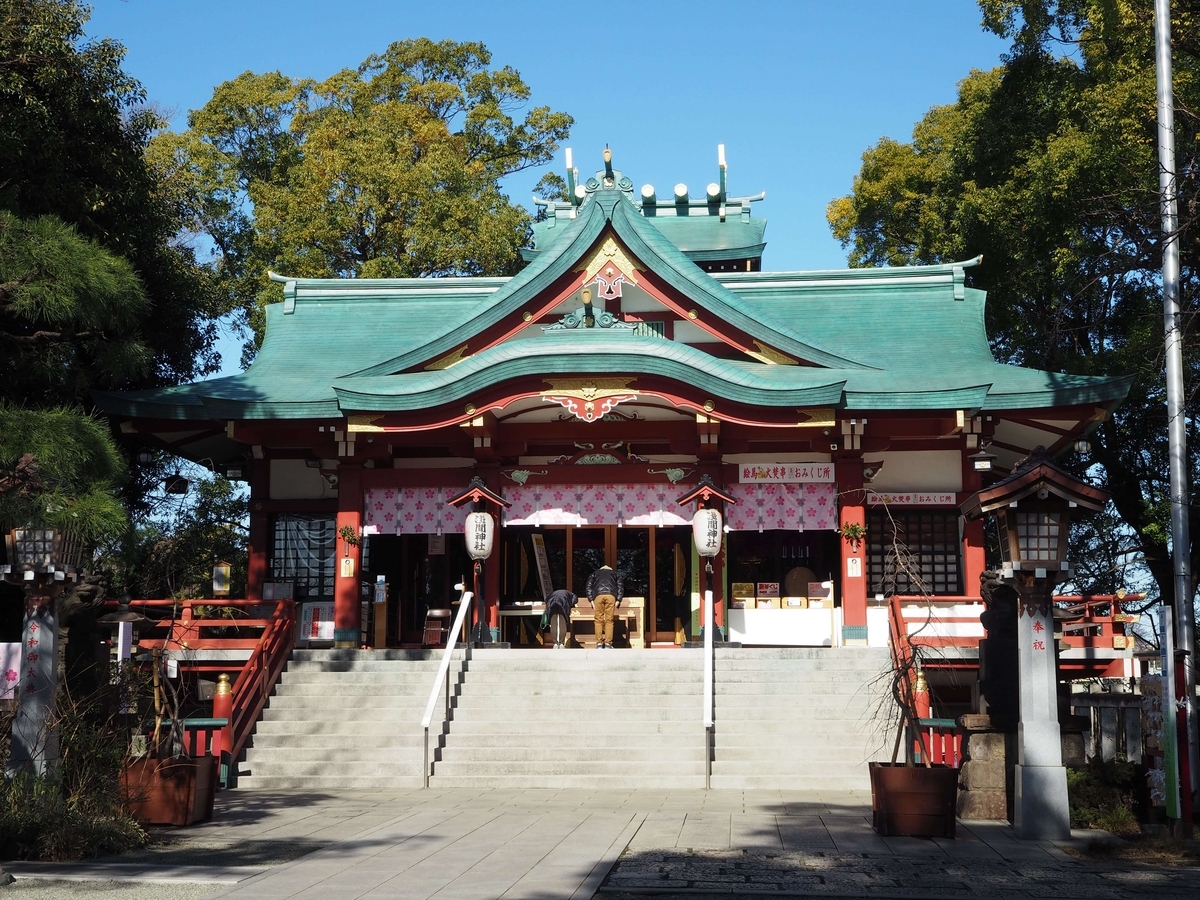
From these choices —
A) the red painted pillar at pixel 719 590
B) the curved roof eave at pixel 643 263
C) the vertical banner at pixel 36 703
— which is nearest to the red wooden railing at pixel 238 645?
the vertical banner at pixel 36 703

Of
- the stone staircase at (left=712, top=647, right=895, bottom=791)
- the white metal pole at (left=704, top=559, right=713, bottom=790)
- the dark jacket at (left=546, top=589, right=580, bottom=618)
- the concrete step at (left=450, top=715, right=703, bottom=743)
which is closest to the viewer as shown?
the white metal pole at (left=704, top=559, right=713, bottom=790)

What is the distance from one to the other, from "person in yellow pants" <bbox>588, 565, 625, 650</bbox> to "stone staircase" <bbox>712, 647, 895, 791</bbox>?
219cm

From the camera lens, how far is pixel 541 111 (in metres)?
36.3

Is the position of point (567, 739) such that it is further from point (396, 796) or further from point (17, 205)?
point (17, 205)

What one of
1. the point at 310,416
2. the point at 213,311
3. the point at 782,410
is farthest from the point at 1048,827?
the point at 213,311

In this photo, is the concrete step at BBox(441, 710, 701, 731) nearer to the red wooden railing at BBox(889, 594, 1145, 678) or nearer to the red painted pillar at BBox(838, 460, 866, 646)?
the red wooden railing at BBox(889, 594, 1145, 678)

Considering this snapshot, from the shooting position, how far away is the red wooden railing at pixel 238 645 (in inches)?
559

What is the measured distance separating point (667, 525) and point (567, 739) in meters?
6.05

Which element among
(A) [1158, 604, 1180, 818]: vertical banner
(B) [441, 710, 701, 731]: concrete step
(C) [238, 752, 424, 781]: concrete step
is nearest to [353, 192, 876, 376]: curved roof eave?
(B) [441, 710, 701, 731]: concrete step

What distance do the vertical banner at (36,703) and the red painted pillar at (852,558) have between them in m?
11.4

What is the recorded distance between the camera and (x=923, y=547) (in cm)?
1938

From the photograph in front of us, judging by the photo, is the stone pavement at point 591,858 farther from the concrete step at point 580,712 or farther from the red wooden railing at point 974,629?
the red wooden railing at point 974,629

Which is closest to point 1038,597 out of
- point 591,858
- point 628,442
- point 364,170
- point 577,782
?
point 591,858

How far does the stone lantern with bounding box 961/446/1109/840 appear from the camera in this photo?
389 inches
